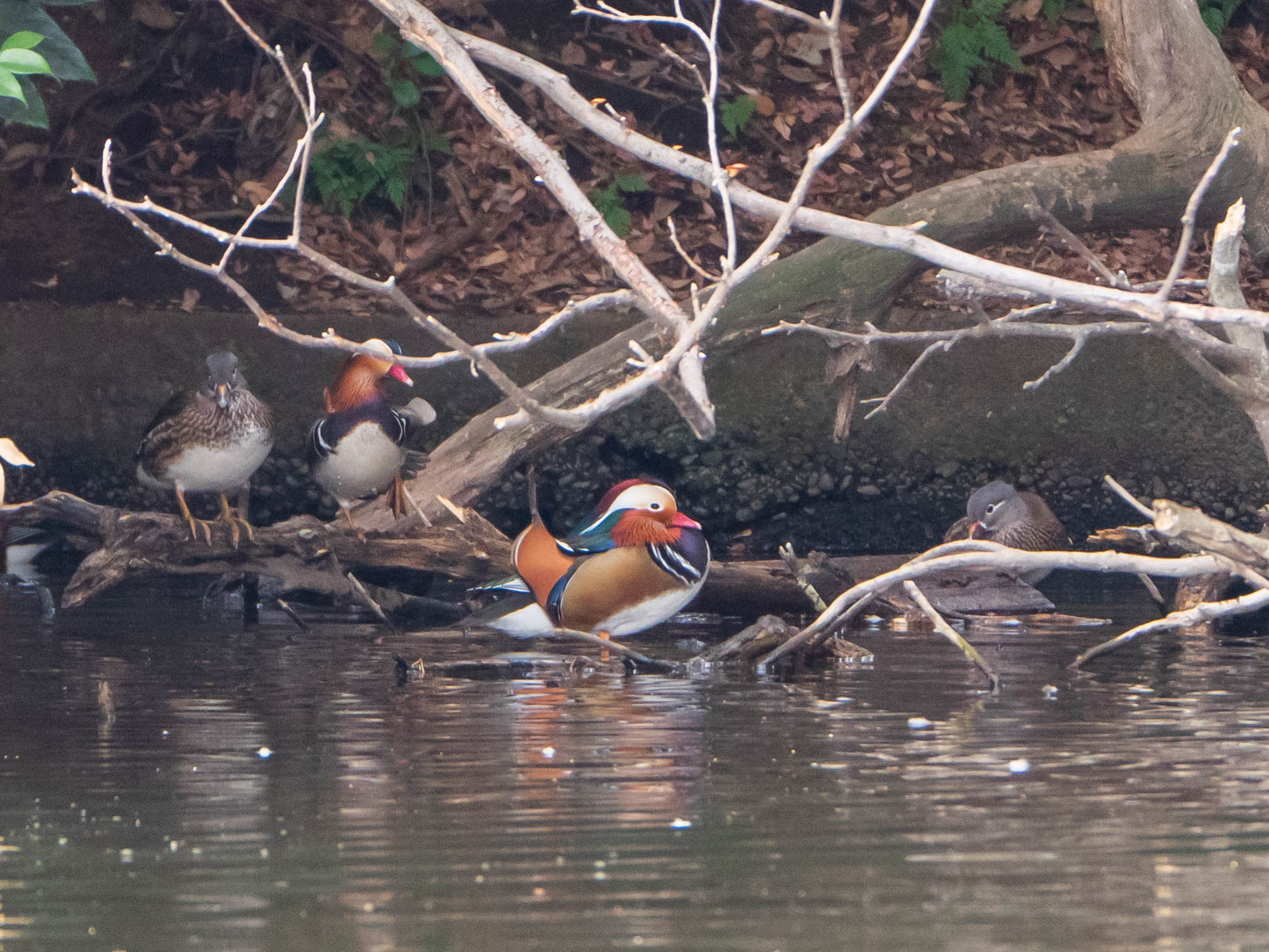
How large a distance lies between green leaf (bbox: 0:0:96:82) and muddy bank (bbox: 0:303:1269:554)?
309cm

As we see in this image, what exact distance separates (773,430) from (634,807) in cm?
549

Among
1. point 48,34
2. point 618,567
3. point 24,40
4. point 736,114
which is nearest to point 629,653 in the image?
point 618,567

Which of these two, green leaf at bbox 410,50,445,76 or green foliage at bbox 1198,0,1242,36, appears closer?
green leaf at bbox 410,50,445,76

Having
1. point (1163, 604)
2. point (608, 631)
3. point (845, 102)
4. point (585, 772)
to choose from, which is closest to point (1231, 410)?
point (1163, 604)

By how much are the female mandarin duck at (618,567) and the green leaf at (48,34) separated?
77.3 inches

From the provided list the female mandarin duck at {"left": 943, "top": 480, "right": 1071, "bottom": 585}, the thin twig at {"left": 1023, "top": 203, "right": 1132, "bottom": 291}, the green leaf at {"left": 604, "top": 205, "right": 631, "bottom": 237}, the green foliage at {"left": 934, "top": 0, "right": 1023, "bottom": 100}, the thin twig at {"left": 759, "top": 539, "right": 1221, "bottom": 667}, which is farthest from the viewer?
the green foliage at {"left": 934, "top": 0, "right": 1023, "bottom": 100}

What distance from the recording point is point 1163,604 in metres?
6.36

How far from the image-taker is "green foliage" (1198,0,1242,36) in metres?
10.6

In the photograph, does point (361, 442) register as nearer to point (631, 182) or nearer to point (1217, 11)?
point (631, 182)

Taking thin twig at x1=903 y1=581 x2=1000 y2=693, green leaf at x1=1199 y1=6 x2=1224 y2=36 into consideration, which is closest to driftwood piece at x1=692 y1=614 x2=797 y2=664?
thin twig at x1=903 y1=581 x2=1000 y2=693

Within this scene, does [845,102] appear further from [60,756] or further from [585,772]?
[60,756]

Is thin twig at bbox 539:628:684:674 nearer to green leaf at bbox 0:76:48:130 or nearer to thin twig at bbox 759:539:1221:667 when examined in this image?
thin twig at bbox 759:539:1221:667

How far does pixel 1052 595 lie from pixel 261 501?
3699mm

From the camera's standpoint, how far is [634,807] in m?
3.46
